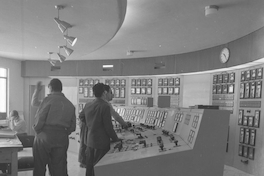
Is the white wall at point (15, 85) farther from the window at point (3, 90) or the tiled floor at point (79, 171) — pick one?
the tiled floor at point (79, 171)

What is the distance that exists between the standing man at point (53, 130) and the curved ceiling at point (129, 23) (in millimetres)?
964

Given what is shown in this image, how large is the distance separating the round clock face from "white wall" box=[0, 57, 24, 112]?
19.5 ft

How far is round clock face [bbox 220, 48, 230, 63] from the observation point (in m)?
4.98

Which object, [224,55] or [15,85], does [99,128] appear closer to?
[224,55]

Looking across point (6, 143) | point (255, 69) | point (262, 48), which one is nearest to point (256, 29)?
point (262, 48)

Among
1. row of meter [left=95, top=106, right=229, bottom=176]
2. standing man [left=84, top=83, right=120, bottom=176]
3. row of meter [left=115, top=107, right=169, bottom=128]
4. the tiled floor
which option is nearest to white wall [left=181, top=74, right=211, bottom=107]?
the tiled floor

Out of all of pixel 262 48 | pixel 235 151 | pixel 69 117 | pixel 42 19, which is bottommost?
pixel 235 151

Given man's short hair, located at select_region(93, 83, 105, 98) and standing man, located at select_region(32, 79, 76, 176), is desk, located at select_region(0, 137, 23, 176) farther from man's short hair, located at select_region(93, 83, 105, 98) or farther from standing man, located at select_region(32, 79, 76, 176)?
man's short hair, located at select_region(93, 83, 105, 98)

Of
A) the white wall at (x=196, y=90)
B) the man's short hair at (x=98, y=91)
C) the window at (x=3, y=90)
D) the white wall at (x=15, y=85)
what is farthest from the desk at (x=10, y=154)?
the white wall at (x=15, y=85)

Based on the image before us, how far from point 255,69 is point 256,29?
83 centimetres

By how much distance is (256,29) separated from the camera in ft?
13.4

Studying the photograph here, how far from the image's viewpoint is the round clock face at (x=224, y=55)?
4980mm

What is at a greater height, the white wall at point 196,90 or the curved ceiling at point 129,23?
the curved ceiling at point 129,23

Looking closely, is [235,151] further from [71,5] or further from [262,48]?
[71,5]
